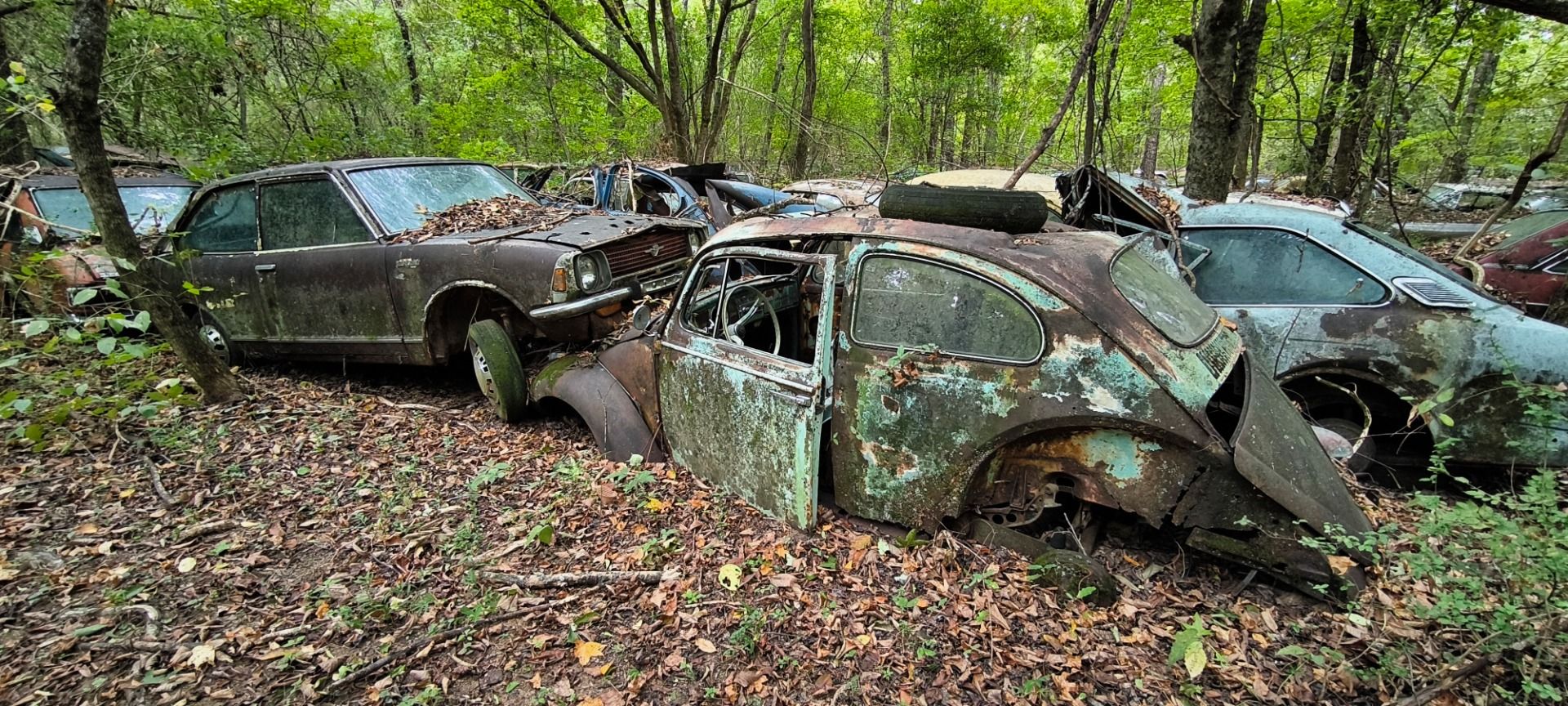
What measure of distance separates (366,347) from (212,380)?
1010 mm

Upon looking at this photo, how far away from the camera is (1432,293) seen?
3.69 meters

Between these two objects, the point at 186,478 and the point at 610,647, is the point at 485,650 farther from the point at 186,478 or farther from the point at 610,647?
the point at 186,478

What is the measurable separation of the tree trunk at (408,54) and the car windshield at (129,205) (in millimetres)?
9480

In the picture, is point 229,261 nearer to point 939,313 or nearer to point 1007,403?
point 939,313

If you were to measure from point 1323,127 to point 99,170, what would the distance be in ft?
40.7

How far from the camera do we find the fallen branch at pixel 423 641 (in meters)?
2.35

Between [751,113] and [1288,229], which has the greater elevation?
[751,113]

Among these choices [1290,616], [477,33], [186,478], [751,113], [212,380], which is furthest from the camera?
[751,113]

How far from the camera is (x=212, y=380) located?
459 cm

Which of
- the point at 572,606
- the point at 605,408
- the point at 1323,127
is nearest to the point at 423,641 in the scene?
the point at 572,606

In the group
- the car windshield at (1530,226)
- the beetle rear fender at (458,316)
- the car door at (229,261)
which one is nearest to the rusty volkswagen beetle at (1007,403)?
the beetle rear fender at (458,316)

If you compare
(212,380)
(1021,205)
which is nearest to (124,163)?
(212,380)

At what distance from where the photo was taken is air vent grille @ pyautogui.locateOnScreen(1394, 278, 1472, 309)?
143 inches

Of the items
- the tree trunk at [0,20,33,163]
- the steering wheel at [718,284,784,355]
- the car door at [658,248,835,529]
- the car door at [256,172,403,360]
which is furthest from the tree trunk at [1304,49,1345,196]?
the tree trunk at [0,20,33,163]
